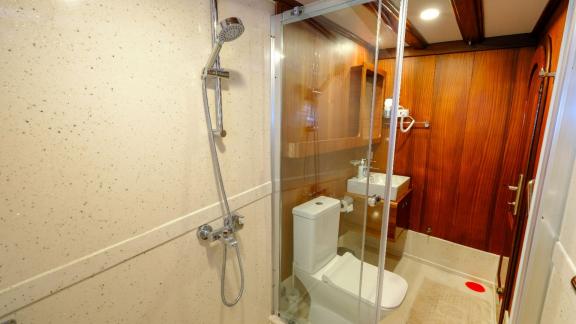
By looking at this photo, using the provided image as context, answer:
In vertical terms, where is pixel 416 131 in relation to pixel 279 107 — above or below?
below

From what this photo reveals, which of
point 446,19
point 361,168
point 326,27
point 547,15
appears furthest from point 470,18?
point 361,168

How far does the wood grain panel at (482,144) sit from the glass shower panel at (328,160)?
3.84ft

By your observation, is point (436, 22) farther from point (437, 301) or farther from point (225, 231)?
point (437, 301)

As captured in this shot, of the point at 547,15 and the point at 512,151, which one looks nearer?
the point at 547,15

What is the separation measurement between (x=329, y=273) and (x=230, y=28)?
1.58 metres

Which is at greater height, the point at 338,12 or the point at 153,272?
the point at 338,12

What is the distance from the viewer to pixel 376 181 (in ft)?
4.90

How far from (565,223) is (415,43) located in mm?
1933

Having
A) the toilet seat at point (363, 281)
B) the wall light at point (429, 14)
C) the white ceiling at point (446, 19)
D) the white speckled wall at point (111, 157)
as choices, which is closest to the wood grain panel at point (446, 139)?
the white ceiling at point (446, 19)

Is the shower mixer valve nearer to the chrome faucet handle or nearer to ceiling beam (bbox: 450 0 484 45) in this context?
the chrome faucet handle

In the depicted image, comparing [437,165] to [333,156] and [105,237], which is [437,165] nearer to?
[333,156]

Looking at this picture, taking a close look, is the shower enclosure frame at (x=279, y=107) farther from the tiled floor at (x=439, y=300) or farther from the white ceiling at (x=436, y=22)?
the tiled floor at (x=439, y=300)

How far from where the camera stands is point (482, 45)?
82.8 inches

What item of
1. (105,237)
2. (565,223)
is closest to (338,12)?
(565,223)
